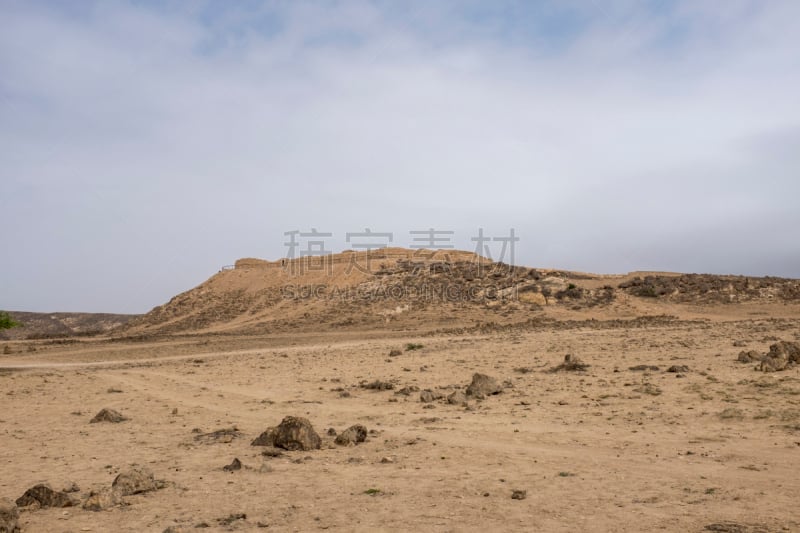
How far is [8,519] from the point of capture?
17.6ft

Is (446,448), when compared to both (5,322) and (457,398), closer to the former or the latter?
(457,398)

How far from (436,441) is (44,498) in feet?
16.1

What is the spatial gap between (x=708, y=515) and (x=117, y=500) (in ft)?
18.7

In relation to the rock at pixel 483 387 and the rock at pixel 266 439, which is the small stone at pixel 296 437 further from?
the rock at pixel 483 387

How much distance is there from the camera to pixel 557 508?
5.84 metres

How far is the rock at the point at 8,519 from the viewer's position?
5305 mm

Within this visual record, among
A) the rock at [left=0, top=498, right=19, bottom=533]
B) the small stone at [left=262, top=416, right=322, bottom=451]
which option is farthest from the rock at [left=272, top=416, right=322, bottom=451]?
the rock at [left=0, top=498, right=19, bottom=533]

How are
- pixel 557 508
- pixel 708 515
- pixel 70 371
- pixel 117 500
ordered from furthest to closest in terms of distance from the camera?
pixel 70 371
pixel 117 500
pixel 557 508
pixel 708 515

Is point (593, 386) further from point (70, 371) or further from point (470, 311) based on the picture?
point (470, 311)

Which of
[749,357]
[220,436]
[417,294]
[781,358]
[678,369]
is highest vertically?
[417,294]

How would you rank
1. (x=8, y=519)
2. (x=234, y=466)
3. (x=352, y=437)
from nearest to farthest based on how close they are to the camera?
(x=8, y=519), (x=234, y=466), (x=352, y=437)

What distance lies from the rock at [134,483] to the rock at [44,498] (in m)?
0.45

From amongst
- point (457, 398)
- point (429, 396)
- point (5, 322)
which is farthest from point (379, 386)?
point (5, 322)

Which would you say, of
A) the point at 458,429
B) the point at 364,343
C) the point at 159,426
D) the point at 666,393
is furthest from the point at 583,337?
the point at 159,426
